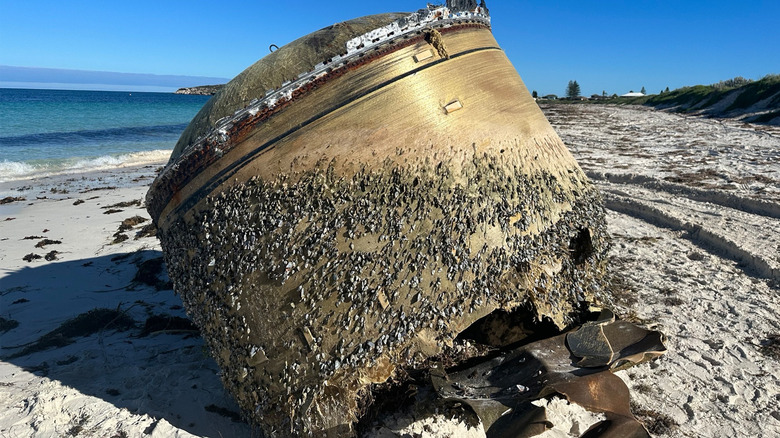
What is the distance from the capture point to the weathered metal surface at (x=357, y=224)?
7.92 ft

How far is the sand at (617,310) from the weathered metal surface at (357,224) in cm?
64

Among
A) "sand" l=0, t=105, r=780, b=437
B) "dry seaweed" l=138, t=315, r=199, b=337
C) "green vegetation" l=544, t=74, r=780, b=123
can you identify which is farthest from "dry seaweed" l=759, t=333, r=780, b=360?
"green vegetation" l=544, t=74, r=780, b=123

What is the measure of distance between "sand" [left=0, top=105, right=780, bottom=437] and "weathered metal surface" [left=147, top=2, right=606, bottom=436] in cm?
64

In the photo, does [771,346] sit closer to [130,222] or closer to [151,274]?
[151,274]

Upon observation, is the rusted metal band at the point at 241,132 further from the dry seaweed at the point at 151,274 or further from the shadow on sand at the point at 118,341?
the dry seaweed at the point at 151,274

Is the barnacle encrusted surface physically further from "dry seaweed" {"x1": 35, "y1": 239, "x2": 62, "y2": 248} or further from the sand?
"dry seaweed" {"x1": 35, "y1": 239, "x2": 62, "y2": 248}

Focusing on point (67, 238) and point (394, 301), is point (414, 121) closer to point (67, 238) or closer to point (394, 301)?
point (394, 301)

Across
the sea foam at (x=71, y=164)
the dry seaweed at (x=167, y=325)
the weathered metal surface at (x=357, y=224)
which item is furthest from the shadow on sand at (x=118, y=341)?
the sea foam at (x=71, y=164)

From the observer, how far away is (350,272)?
2434mm

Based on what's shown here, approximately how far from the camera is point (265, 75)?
109 inches

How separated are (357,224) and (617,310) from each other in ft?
8.81

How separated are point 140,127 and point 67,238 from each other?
31.9 metres

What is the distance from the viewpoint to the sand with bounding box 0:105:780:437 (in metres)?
3.13

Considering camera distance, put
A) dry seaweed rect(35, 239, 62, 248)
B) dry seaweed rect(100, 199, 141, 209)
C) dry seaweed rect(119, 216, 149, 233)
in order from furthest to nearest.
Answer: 1. dry seaweed rect(100, 199, 141, 209)
2. dry seaweed rect(119, 216, 149, 233)
3. dry seaweed rect(35, 239, 62, 248)
